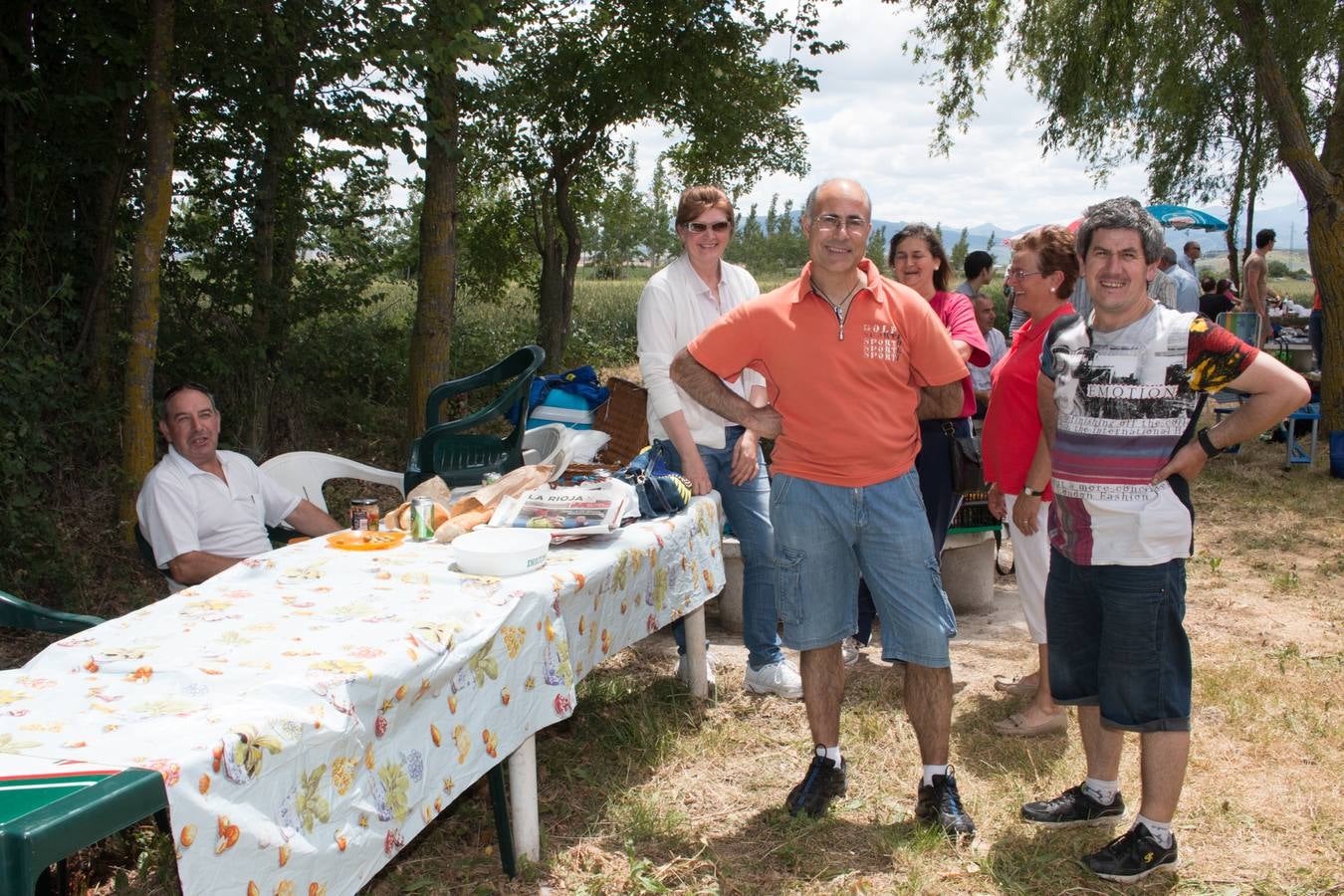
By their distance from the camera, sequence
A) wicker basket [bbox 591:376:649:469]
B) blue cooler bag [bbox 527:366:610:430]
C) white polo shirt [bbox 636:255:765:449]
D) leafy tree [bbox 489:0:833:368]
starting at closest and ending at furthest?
white polo shirt [bbox 636:255:765:449], blue cooler bag [bbox 527:366:610:430], wicker basket [bbox 591:376:649:469], leafy tree [bbox 489:0:833:368]

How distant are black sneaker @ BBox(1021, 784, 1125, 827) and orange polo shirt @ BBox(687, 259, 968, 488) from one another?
1.05m

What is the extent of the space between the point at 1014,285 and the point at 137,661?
2.70m

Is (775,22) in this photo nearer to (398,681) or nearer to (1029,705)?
(1029,705)

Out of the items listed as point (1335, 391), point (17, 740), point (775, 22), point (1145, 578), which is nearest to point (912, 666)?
point (1145, 578)

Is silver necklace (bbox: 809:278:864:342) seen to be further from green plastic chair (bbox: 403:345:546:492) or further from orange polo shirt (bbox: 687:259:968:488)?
green plastic chair (bbox: 403:345:546:492)

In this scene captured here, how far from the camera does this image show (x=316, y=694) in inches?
74.8

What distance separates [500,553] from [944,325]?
1932 mm

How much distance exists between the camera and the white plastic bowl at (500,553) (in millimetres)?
2617

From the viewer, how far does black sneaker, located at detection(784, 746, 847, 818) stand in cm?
305

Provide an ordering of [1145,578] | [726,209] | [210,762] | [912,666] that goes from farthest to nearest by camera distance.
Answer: [726,209], [912,666], [1145,578], [210,762]

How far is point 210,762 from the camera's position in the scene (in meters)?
1.66

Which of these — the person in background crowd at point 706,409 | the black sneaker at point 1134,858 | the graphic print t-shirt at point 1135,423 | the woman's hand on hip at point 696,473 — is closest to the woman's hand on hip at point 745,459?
the person in background crowd at point 706,409

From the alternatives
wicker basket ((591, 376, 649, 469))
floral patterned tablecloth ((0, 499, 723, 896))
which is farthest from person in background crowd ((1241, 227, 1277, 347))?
floral patterned tablecloth ((0, 499, 723, 896))

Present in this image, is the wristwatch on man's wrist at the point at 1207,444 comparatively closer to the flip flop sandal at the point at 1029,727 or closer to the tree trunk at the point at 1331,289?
the flip flop sandal at the point at 1029,727
